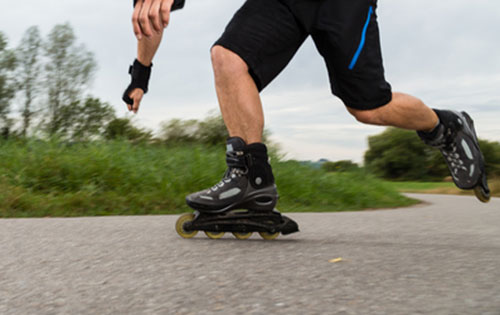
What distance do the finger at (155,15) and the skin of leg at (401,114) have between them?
1.24m

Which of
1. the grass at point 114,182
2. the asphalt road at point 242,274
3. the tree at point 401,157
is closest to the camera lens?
the asphalt road at point 242,274

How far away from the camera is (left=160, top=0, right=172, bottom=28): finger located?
5.95 ft

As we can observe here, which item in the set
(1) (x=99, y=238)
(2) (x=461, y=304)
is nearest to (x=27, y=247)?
(1) (x=99, y=238)

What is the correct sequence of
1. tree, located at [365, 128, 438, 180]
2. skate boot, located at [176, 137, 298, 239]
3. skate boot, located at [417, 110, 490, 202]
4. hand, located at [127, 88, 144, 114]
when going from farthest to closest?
tree, located at [365, 128, 438, 180], skate boot, located at [417, 110, 490, 202], hand, located at [127, 88, 144, 114], skate boot, located at [176, 137, 298, 239]

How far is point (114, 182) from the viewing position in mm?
5582

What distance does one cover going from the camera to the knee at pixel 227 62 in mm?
2400

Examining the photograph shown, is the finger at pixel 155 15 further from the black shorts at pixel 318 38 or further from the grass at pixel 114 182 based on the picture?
the grass at pixel 114 182

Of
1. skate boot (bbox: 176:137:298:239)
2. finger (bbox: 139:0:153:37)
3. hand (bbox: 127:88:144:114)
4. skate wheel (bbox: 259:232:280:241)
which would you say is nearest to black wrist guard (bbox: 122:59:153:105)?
hand (bbox: 127:88:144:114)

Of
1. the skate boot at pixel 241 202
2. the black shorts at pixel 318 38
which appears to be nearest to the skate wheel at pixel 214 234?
the skate boot at pixel 241 202

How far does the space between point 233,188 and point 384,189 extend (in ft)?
26.8

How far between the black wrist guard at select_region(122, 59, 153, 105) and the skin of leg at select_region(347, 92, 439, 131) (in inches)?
43.0

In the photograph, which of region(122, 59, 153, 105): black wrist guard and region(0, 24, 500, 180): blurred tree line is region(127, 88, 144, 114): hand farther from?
region(0, 24, 500, 180): blurred tree line

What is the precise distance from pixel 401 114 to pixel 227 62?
99 centimetres

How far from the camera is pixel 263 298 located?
4.71 feet
